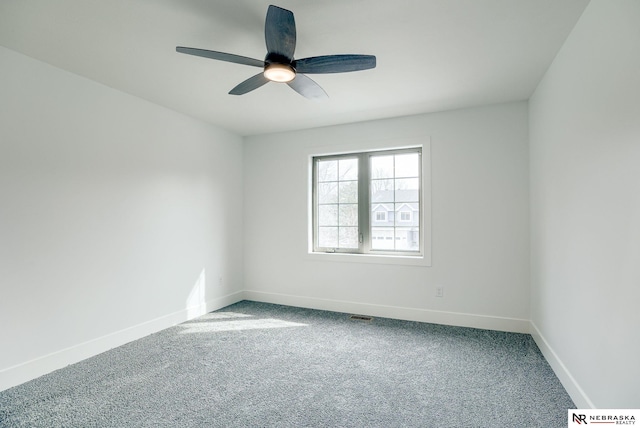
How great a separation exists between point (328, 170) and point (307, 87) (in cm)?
214

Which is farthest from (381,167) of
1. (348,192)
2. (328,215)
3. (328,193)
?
(328,215)

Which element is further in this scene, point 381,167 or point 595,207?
point 381,167

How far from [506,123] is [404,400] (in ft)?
9.55

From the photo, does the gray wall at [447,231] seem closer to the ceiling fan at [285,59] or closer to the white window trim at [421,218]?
the white window trim at [421,218]

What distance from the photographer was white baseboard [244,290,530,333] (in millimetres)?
3398

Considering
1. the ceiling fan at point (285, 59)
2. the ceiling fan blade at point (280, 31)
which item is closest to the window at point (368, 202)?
the ceiling fan at point (285, 59)

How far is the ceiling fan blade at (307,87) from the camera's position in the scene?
2250 millimetres

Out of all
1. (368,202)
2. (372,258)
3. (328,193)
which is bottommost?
(372,258)

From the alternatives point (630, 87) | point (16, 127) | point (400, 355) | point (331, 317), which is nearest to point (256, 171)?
point (331, 317)

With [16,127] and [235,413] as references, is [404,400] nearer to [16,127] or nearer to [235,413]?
[235,413]

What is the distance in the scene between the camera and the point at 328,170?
4.49m

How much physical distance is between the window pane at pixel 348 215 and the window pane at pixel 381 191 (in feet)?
0.93

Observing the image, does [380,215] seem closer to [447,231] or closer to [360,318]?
[447,231]

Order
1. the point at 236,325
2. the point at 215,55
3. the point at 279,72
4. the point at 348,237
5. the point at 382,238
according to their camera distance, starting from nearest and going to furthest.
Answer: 1. the point at 215,55
2. the point at 279,72
3. the point at 236,325
4. the point at 382,238
5. the point at 348,237
